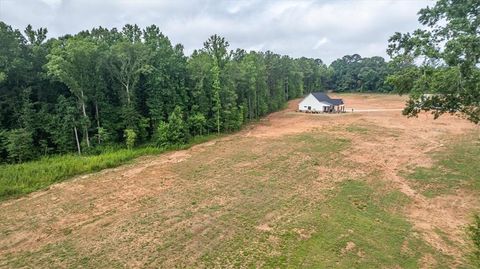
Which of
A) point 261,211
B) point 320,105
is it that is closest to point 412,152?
point 261,211

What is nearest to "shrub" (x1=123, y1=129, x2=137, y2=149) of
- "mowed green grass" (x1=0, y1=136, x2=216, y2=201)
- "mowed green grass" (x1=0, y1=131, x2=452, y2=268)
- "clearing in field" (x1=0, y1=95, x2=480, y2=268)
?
"mowed green grass" (x1=0, y1=136, x2=216, y2=201)

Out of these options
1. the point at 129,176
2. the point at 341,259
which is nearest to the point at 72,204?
the point at 129,176

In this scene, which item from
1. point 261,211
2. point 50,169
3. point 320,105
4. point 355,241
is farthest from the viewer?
point 320,105

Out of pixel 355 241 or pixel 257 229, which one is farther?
pixel 257 229

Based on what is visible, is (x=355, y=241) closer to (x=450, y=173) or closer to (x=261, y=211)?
(x=261, y=211)

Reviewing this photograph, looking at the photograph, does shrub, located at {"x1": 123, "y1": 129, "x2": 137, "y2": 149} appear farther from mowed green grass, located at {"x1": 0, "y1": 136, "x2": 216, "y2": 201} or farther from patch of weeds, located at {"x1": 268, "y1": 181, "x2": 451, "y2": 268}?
patch of weeds, located at {"x1": 268, "y1": 181, "x2": 451, "y2": 268}

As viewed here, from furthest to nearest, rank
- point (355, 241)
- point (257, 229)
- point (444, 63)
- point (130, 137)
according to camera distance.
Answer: point (130, 137) → point (257, 229) → point (355, 241) → point (444, 63)

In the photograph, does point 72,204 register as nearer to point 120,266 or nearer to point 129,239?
point 129,239

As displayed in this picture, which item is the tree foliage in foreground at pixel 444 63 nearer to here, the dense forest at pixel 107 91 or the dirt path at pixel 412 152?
the dirt path at pixel 412 152
